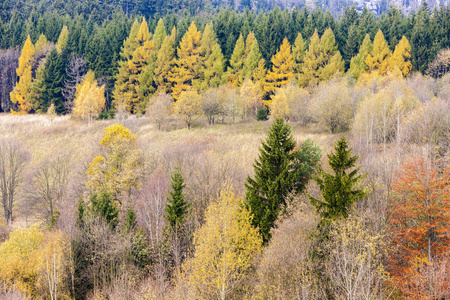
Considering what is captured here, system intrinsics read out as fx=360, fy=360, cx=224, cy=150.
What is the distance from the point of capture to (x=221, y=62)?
6341cm

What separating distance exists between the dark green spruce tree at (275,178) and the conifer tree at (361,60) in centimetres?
3498

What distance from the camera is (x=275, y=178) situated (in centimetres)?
2745

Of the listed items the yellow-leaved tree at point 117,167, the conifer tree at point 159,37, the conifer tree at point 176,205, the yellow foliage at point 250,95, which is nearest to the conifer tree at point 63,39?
the conifer tree at point 159,37

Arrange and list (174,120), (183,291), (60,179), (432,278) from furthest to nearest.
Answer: (174,120), (60,179), (183,291), (432,278)

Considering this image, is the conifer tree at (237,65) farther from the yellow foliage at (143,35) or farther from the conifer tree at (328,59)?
Answer: the yellow foliage at (143,35)

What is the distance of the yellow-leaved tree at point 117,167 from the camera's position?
32.6m

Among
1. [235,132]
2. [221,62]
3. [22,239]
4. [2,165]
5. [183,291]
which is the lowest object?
[183,291]

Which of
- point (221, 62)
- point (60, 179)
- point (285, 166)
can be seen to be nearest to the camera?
point (285, 166)

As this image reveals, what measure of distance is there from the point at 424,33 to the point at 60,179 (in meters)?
59.4

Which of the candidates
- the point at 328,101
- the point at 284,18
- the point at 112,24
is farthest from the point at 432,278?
the point at 112,24

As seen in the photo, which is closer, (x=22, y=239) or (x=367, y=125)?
(x=22, y=239)

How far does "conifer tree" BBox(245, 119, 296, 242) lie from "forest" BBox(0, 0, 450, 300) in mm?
152

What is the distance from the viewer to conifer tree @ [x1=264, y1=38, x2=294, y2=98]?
6128cm

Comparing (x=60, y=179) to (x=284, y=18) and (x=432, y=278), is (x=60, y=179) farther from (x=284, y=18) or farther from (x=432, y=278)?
(x=284, y=18)
